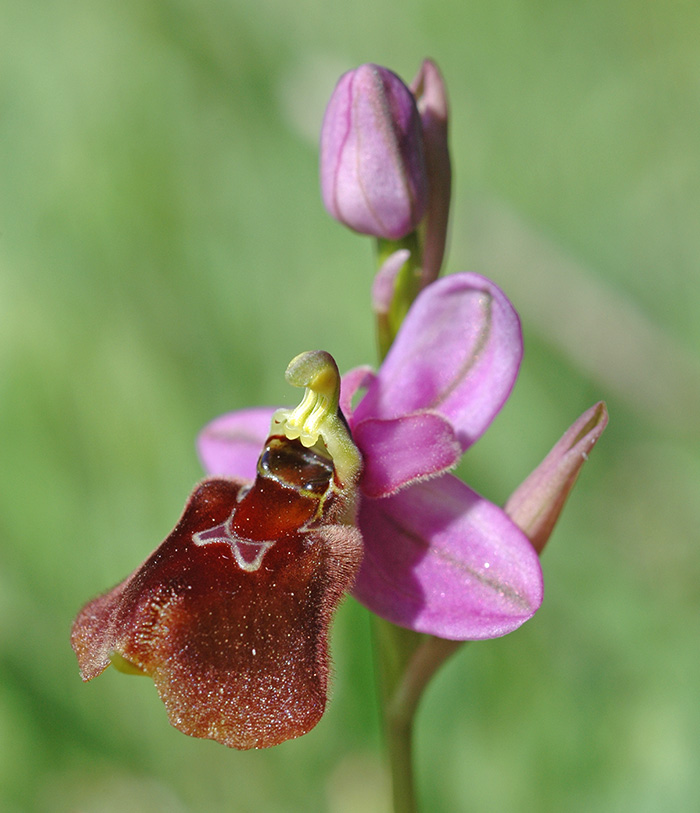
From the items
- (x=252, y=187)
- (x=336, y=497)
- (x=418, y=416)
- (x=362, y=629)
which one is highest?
(x=418, y=416)

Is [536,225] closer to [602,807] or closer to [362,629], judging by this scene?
[362,629]

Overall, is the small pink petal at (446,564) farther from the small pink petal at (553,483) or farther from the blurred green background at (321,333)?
the blurred green background at (321,333)

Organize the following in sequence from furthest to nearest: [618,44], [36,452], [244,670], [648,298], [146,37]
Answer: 1. [618,44]
2. [146,37]
3. [648,298]
4. [36,452]
5. [244,670]

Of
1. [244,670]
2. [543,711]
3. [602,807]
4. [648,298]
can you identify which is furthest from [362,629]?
[648,298]

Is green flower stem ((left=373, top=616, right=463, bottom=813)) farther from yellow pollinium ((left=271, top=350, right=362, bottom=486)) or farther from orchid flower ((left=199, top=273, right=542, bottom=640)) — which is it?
yellow pollinium ((left=271, top=350, right=362, bottom=486))

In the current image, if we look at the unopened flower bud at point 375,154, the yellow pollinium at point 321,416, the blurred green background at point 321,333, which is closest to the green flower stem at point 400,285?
the unopened flower bud at point 375,154

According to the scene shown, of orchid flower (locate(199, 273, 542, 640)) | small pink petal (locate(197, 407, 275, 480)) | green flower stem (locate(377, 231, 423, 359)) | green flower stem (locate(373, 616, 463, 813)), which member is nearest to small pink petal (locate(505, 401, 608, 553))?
orchid flower (locate(199, 273, 542, 640))
